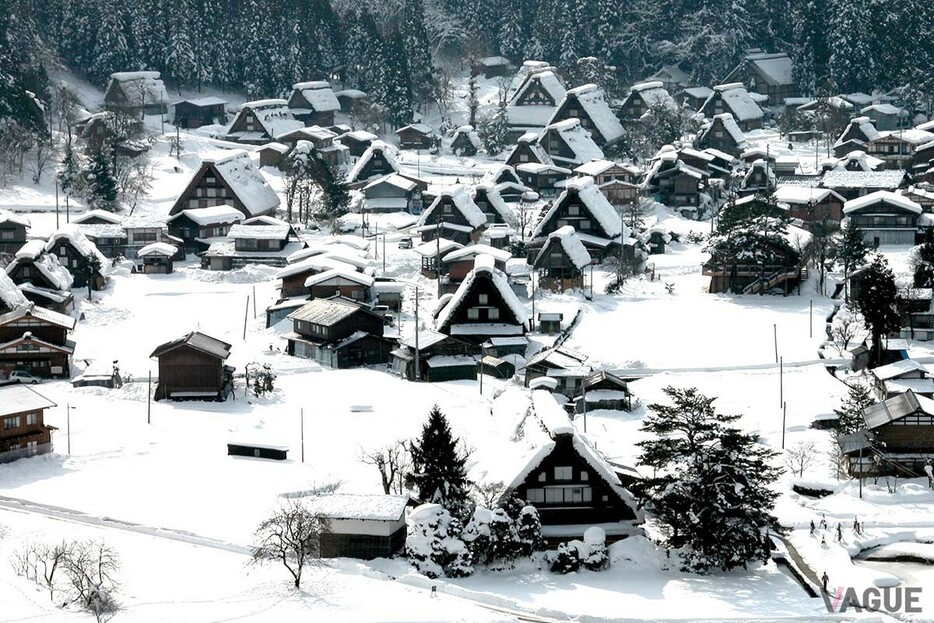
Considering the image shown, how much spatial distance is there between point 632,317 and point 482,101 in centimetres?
4046

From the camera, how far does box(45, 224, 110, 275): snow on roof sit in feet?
190

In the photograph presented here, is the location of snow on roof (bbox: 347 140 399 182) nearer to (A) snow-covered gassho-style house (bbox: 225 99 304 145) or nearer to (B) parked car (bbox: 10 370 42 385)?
(A) snow-covered gassho-style house (bbox: 225 99 304 145)

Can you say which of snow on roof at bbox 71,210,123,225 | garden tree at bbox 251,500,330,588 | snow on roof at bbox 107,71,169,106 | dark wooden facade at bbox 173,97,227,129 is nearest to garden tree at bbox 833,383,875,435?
garden tree at bbox 251,500,330,588

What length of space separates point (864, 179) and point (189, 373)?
3449cm

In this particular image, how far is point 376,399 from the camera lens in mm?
44969

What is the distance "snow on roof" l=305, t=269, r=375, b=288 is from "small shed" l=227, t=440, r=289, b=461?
15.6 metres

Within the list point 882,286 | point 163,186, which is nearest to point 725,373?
point 882,286

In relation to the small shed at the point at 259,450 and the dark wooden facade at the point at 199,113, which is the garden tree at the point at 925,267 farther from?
the dark wooden facade at the point at 199,113

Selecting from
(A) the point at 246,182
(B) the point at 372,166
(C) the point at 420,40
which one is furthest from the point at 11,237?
(C) the point at 420,40

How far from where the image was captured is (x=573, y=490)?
3397 centimetres

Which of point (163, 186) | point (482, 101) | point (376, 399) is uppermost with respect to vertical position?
point (482, 101)

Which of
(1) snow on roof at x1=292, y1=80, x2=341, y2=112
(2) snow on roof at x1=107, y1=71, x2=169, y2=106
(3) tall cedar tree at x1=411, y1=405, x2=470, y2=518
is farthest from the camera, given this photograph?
(1) snow on roof at x1=292, y1=80, x2=341, y2=112

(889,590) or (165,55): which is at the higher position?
(165,55)

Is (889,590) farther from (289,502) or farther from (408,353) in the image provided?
(408,353)
